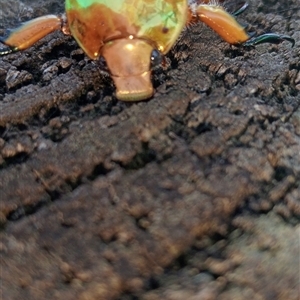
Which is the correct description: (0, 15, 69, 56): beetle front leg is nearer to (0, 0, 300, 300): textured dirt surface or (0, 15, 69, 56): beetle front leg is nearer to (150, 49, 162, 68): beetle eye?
(0, 0, 300, 300): textured dirt surface

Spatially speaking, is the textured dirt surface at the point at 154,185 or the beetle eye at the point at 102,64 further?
the beetle eye at the point at 102,64

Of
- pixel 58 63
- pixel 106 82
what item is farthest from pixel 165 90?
pixel 58 63

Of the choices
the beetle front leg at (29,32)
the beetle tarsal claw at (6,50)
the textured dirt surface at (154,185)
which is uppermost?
the beetle front leg at (29,32)

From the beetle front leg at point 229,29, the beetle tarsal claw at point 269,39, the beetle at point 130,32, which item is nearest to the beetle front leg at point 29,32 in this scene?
the beetle at point 130,32

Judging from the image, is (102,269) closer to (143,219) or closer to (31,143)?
(143,219)

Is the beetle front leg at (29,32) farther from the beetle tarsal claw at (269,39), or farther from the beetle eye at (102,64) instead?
the beetle tarsal claw at (269,39)

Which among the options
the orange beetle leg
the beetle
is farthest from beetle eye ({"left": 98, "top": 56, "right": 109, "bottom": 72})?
the orange beetle leg

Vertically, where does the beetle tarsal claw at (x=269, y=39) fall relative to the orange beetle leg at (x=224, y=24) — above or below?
below
